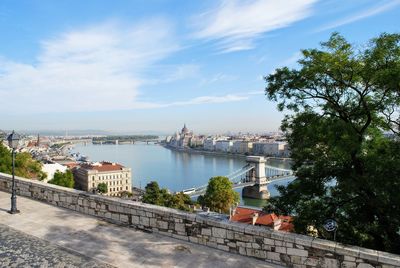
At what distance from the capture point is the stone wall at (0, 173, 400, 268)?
433 cm

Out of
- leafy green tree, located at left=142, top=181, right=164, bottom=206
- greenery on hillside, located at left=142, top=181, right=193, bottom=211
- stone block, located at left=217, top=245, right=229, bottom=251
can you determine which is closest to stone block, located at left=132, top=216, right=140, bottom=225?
stone block, located at left=217, top=245, right=229, bottom=251

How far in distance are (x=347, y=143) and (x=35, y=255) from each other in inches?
208

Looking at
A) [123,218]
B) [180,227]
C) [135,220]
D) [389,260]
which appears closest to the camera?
[389,260]

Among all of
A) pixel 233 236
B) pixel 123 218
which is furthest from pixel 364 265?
pixel 123 218

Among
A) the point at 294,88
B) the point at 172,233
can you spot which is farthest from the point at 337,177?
the point at 172,233

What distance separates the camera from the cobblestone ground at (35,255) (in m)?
4.69

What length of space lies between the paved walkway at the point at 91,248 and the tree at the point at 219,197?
25.9m

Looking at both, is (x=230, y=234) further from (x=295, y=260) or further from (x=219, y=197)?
(x=219, y=197)

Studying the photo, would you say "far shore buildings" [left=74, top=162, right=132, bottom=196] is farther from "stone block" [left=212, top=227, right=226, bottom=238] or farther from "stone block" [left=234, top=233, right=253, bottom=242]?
"stone block" [left=234, top=233, right=253, bottom=242]

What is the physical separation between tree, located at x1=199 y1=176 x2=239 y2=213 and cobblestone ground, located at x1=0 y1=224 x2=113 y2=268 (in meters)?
27.0

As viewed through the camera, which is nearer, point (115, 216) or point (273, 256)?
point (273, 256)

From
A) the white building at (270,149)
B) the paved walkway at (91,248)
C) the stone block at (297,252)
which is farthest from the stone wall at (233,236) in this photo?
the white building at (270,149)

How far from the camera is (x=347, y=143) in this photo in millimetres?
6043

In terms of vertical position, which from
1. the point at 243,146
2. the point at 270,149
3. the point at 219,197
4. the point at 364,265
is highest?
the point at 364,265
